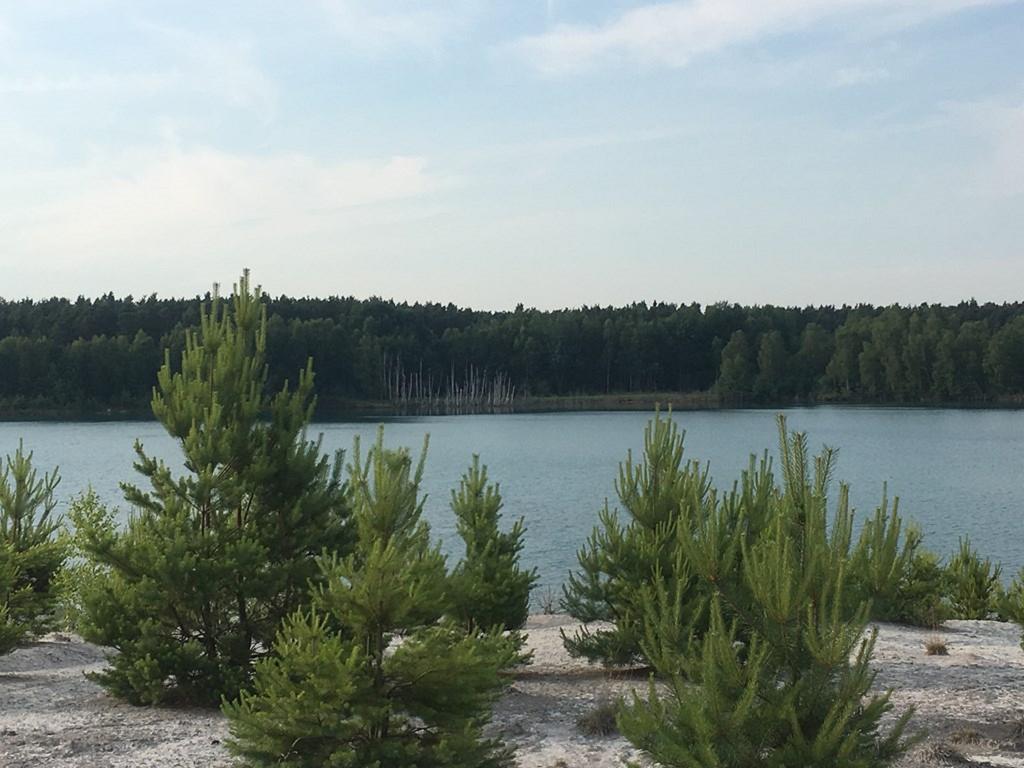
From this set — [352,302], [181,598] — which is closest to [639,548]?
[181,598]

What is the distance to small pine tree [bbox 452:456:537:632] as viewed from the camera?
11.8 m

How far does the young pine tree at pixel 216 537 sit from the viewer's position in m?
9.65

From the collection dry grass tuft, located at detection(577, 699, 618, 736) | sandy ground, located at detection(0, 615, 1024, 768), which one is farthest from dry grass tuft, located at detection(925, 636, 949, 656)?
dry grass tuft, located at detection(577, 699, 618, 736)

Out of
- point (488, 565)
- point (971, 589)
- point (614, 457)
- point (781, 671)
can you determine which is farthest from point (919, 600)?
point (614, 457)

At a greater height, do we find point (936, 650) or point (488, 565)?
point (488, 565)

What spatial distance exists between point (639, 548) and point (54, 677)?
6.56m

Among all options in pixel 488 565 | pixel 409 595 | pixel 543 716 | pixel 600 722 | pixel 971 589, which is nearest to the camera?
pixel 409 595

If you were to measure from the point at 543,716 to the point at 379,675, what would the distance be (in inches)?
131

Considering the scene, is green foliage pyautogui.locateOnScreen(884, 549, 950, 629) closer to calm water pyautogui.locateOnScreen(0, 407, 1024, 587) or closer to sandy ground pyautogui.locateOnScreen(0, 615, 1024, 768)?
sandy ground pyautogui.locateOnScreen(0, 615, 1024, 768)

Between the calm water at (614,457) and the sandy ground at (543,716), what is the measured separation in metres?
6.80

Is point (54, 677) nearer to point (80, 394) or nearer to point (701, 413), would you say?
point (701, 413)

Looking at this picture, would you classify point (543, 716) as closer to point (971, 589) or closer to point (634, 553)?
point (634, 553)

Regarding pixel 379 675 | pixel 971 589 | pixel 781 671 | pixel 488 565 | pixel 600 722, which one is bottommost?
pixel 971 589

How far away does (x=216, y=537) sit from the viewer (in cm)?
→ 991
